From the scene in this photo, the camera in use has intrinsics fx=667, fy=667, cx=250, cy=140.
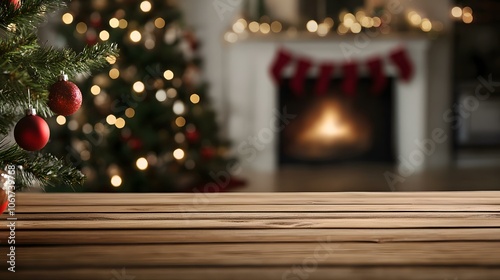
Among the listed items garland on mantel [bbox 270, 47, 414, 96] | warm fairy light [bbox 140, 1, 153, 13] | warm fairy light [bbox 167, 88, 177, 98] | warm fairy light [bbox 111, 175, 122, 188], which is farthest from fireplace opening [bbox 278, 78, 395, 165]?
warm fairy light [bbox 111, 175, 122, 188]

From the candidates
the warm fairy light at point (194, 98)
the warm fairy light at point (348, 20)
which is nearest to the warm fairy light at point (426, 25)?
the warm fairy light at point (348, 20)

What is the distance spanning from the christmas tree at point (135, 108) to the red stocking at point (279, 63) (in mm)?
967

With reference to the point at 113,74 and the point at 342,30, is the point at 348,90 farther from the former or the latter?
the point at 113,74

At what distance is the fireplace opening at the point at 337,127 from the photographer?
16.7 ft

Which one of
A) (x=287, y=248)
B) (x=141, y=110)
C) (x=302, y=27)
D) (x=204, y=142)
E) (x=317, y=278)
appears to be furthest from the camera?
(x=302, y=27)

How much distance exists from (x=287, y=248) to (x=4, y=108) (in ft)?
1.97

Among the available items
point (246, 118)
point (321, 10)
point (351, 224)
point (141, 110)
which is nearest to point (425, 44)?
point (321, 10)

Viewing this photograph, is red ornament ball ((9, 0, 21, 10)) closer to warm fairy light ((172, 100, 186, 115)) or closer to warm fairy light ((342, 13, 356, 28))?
warm fairy light ((172, 100, 186, 115))

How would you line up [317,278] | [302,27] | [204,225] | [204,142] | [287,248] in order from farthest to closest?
[302,27]
[204,142]
[204,225]
[287,248]
[317,278]

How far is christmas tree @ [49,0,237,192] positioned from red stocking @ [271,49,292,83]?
0.97m

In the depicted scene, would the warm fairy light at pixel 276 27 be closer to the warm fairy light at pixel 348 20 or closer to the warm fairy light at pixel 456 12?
the warm fairy light at pixel 348 20

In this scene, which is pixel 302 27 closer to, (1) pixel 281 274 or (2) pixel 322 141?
(2) pixel 322 141

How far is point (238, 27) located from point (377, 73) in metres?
1.08

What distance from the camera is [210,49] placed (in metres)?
5.10
